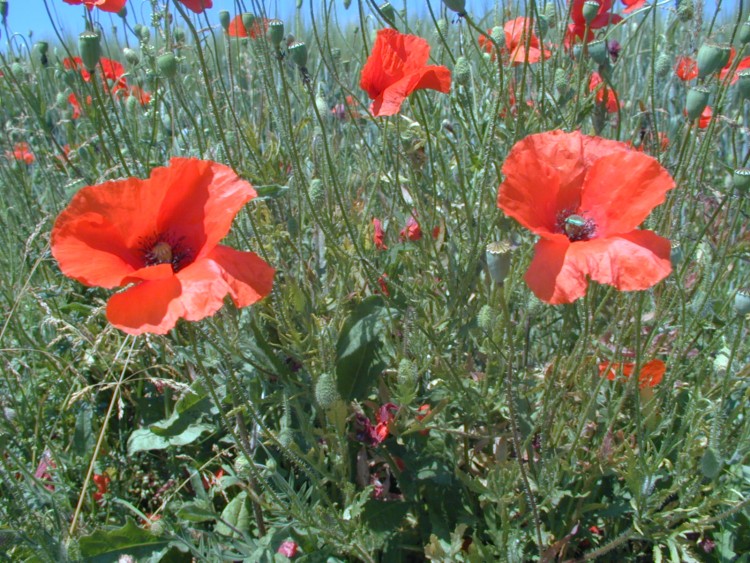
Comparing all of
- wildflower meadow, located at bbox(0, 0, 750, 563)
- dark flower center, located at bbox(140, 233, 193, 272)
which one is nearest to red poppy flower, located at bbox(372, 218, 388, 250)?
wildflower meadow, located at bbox(0, 0, 750, 563)

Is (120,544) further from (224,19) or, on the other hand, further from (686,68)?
(686,68)

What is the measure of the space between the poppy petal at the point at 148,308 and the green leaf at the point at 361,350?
0.62m

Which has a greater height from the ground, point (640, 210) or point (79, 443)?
point (640, 210)

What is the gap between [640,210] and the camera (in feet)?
3.41

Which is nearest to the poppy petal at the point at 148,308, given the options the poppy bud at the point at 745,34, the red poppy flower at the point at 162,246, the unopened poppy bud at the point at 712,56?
the red poppy flower at the point at 162,246

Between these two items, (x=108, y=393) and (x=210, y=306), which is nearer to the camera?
(x=210, y=306)

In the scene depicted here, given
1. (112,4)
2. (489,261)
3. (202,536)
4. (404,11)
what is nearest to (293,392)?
(202,536)

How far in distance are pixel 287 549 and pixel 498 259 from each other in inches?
28.5

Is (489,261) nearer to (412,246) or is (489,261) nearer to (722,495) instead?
(412,246)

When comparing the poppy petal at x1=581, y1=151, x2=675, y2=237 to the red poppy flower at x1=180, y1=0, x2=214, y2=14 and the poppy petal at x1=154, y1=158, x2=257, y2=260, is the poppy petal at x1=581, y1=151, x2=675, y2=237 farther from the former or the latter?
the red poppy flower at x1=180, y1=0, x2=214, y2=14

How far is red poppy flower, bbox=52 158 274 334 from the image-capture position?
95 cm

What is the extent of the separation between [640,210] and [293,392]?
2.65 feet

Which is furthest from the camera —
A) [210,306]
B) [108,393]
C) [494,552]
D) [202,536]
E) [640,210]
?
[108,393]

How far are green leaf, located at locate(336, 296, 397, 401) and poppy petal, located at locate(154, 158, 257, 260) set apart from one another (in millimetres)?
503
